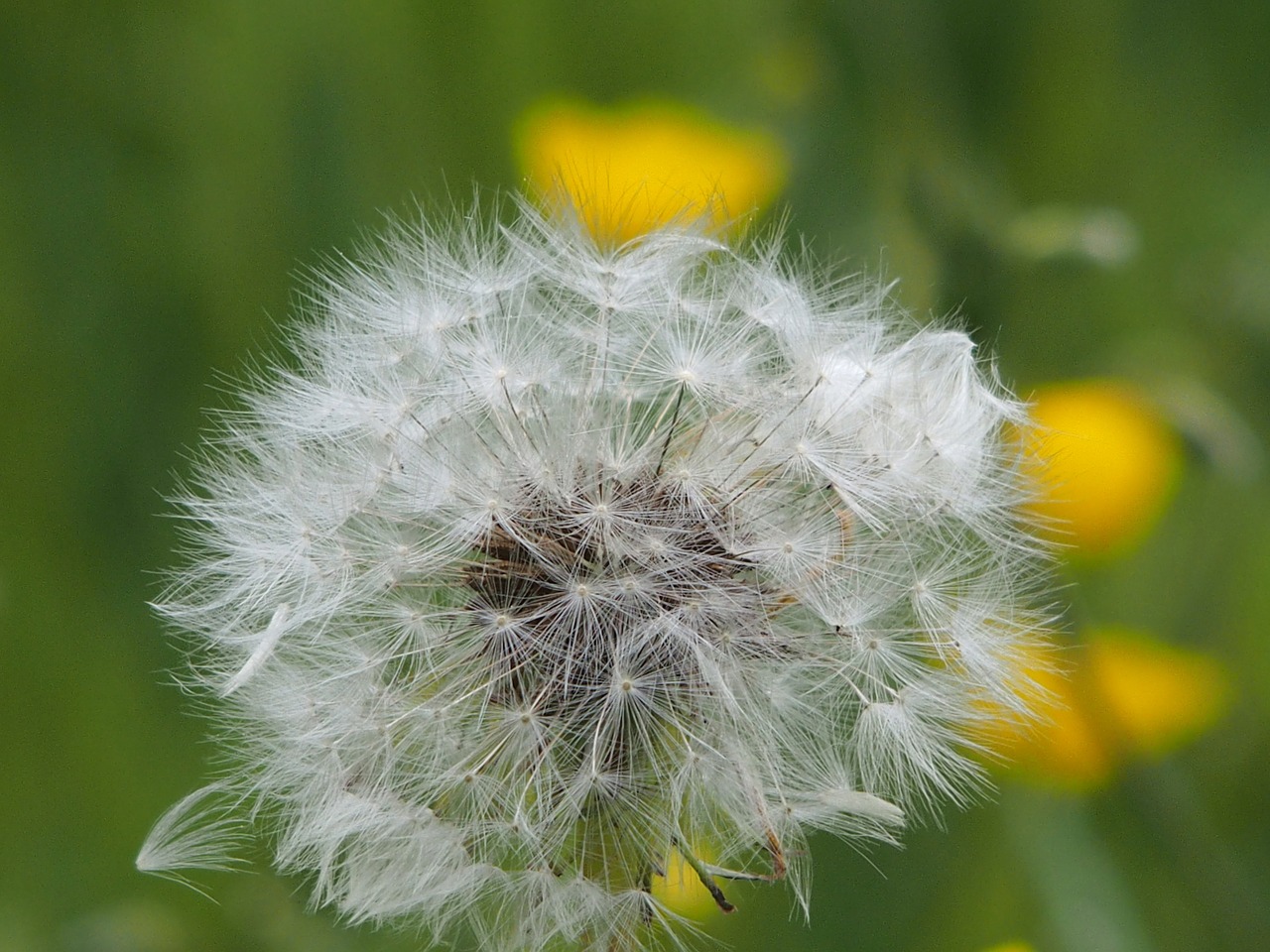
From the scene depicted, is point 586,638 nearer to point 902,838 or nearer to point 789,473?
point 789,473

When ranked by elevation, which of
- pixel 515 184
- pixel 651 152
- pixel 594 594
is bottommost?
pixel 594 594

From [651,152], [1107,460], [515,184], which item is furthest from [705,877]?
[651,152]

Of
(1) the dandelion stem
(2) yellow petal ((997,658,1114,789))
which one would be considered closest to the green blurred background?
(2) yellow petal ((997,658,1114,789))

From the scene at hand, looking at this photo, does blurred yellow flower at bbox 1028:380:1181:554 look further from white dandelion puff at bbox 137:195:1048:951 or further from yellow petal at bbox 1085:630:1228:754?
white dandelion puff at bbox 137:195:1048:951

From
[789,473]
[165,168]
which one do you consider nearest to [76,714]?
[165,168]

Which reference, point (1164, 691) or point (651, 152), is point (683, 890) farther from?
point (651, 152)

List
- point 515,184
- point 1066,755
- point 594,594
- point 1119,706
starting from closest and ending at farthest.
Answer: point 594,594 < point 1119,706 < point 1066,755 < point 515,184
